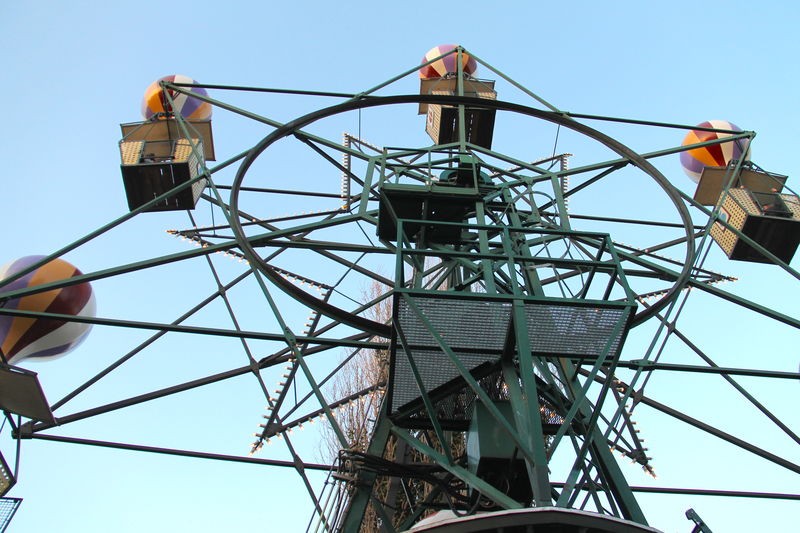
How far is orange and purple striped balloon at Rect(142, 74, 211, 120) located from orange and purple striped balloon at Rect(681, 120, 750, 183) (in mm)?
9367

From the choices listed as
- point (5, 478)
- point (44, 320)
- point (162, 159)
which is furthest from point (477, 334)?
point (44, 320)

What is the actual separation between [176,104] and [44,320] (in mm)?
4328

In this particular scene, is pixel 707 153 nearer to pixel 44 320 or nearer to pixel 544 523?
pixel 544 523

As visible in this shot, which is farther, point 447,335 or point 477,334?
point 477,334

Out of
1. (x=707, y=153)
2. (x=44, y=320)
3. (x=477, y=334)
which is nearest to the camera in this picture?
(x=477, y=334)

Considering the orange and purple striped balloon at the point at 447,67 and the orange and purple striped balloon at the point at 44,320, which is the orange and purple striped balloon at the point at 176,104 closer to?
the orange and purple striped balloon at the point at 44,320

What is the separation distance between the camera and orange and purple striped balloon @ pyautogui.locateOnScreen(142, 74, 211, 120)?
12.7 m

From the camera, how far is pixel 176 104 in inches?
509

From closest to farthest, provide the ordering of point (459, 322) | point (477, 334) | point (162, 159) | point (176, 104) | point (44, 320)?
point (459, 322), point (477, 334), point (44, 320), point (162, 159), point (176, 104)

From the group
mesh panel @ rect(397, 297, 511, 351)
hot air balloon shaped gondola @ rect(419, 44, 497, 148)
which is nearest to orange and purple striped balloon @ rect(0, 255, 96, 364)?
mesh panel @ rect(397, 297, 511, 351)

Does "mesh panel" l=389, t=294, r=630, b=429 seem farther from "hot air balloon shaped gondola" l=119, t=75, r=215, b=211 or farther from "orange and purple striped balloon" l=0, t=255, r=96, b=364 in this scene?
"orange and purple striped balloon" l=0, t=255, r=96, b=364

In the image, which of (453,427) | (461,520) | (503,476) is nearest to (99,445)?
(453,427)

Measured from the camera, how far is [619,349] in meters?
7.31

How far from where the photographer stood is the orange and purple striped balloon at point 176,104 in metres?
12.7
